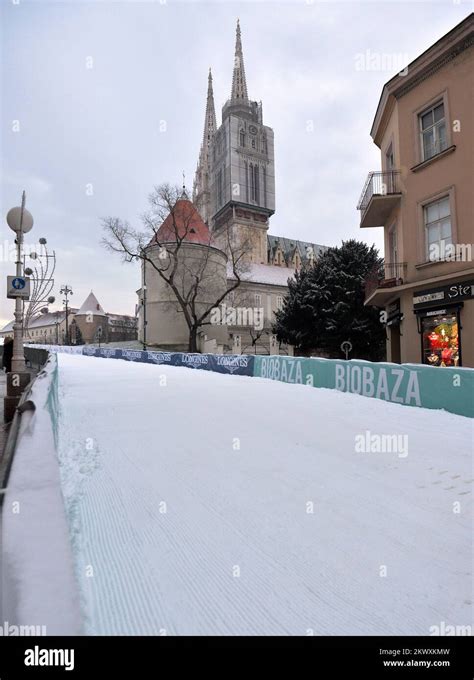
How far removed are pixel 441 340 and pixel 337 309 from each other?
12589 millimetres

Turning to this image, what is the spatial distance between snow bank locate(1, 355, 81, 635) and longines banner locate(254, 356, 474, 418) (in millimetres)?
7382

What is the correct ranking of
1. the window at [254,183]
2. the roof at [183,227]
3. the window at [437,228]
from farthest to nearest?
the window at [254,183], the roof at [183,227], the window at [437,228]

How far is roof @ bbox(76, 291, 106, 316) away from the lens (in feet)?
278

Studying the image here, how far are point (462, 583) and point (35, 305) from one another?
22.9 meters

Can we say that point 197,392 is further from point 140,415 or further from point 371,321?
point 371,321

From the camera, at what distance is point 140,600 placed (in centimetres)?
210

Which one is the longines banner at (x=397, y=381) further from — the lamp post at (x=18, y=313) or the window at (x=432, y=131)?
the window at (x=432, y=131)

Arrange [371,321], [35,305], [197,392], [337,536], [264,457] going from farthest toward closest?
[371,321] < [35,305] < [197,392] < [264,457] < [337,536]

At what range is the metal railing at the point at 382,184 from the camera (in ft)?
51.7

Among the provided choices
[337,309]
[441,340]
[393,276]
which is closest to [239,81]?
[337,309]

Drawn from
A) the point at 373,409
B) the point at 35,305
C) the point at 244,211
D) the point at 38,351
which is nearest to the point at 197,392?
the point at 373,409

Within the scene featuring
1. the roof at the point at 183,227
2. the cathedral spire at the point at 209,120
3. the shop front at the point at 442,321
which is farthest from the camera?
the cathedral spire at the point at 209,120

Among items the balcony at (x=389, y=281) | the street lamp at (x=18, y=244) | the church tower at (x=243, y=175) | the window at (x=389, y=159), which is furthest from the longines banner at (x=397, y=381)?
the church tower at (x=243, y=175)

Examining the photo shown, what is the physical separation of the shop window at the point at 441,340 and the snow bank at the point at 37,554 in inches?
540
